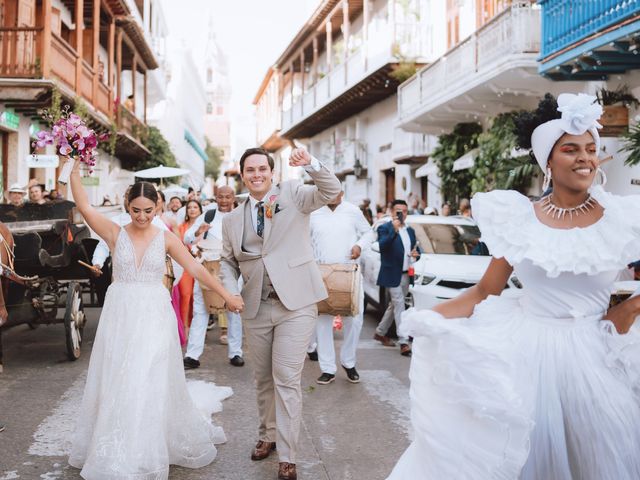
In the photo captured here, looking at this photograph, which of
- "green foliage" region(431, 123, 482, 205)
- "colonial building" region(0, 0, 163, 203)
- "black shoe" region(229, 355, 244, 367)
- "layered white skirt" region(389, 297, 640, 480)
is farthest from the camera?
"green foliage" region(431, 123, 482, 205)

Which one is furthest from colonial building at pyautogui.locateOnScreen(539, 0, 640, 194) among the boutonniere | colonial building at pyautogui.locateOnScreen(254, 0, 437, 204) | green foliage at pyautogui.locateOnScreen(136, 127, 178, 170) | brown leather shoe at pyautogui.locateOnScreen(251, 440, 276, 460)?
green foliage at pyautogui.locateOnScreen(136, 127, 178, 170)

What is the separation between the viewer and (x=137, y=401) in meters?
4.49

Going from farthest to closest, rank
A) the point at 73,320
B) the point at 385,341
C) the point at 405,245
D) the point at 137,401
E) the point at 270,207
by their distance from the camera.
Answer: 1. the point at 385,341
2. the point at 405,245
3. the point at 73,320
4. the point at 270,207
5. the point at 137,401

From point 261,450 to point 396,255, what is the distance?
487 cm

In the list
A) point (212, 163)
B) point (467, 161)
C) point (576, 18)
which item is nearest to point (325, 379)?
point (576, 18)

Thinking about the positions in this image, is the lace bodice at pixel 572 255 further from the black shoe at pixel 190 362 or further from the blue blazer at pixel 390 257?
the blue blazer at pixel 390 257

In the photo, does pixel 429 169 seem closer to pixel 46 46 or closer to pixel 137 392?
pixel 46 46

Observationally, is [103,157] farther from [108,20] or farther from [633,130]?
[633,130]

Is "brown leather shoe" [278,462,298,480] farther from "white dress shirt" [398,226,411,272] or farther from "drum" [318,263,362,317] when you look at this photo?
"white dress shirt" [398,226,411,272]

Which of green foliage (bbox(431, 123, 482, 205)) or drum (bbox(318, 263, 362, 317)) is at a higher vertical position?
green foliage (bbox(431, 123, 482, 205))

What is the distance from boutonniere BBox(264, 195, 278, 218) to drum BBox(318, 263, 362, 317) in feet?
8.03

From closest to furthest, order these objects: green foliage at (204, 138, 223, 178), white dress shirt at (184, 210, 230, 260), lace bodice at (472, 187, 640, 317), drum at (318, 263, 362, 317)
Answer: lace bodice at (472, 187, 640, 317) < drum at (318, 263, 362, 317) < white dress shirt at (184, 210, 230, 260) < green foliage at (204, 138, 223, 178)

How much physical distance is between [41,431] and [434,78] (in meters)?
16.4

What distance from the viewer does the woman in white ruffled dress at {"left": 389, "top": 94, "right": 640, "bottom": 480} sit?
8.68 feet
